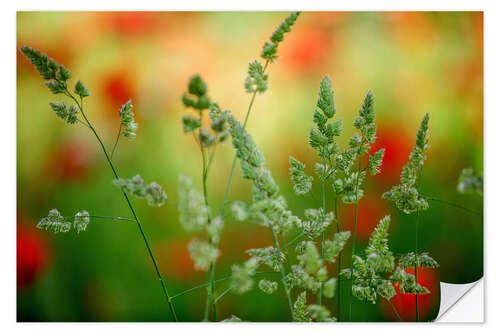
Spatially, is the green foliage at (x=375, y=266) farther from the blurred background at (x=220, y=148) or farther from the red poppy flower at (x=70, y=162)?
the red poppy flower at (x=70, y=162)

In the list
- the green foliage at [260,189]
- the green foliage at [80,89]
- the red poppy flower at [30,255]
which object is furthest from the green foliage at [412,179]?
the red poppy flower at [30,255]

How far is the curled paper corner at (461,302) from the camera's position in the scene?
121 cm

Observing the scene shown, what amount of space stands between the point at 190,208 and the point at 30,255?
26.8 inches

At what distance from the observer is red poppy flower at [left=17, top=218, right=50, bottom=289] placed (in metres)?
1.18

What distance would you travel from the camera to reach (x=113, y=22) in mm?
1211

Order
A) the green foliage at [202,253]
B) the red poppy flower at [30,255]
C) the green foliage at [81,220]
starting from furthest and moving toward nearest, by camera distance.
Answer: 1. the red poppy flower at [30,255]
2. the green foliage at [81,220]
3. the green foliage at [202,253]

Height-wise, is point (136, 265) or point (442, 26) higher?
point (442, 26)

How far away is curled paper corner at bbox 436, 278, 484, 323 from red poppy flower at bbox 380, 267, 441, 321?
0.07ft

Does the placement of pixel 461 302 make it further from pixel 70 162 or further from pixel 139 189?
pixel 70 162

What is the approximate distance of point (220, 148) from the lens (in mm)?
1181

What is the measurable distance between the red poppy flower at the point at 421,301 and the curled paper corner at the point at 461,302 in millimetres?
23

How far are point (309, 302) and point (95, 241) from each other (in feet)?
1.97

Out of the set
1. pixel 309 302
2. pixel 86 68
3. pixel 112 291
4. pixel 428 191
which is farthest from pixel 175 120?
pixel 428 191

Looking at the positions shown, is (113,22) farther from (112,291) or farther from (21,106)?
(112,291)
